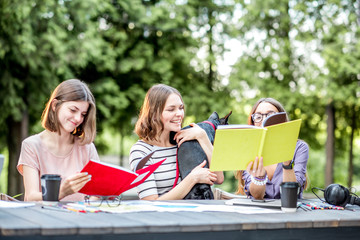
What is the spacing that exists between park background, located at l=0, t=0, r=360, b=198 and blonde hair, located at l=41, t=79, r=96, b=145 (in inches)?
185

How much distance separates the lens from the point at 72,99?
9.57 feet

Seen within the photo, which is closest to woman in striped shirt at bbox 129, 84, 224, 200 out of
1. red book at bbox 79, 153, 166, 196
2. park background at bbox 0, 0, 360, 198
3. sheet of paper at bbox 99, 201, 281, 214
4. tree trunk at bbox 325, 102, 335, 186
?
sheet of paper at bbox 99, 201, 281, 214

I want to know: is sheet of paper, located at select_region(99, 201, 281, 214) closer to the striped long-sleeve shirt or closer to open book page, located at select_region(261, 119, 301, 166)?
open book page, located at select_region(261, 119, 301, 166)

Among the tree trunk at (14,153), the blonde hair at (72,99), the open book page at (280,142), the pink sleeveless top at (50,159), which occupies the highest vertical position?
the blonde hair at (72,99)

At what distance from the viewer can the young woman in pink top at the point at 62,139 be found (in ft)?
9.39

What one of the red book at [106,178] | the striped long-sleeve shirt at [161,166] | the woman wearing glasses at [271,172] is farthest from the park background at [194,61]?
the red book at [106,178]

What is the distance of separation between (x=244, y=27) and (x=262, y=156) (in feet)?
22.1

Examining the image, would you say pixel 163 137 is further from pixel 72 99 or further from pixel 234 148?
pixel 234 148

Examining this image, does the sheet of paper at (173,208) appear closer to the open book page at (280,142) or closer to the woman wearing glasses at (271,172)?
the open book page at (280,142)

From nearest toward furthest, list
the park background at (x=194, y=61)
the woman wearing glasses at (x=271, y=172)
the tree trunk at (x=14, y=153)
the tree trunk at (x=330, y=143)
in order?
1. the woman wearing glasses at (x=271, y=172)
2. the park background at (x=194, y=61)
3. the tree trunk at (x=14, y=153)
4. the tree trunk at (x=330, y=143)

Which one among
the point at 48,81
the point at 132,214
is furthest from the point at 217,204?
the point at 48,81

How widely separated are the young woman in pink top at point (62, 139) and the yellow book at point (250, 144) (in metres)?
0.91

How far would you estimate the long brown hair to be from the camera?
3.19m

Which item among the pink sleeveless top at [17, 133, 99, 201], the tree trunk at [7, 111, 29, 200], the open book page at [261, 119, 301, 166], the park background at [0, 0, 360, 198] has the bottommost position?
the tree trunk at [7, 111, 29, 200]
